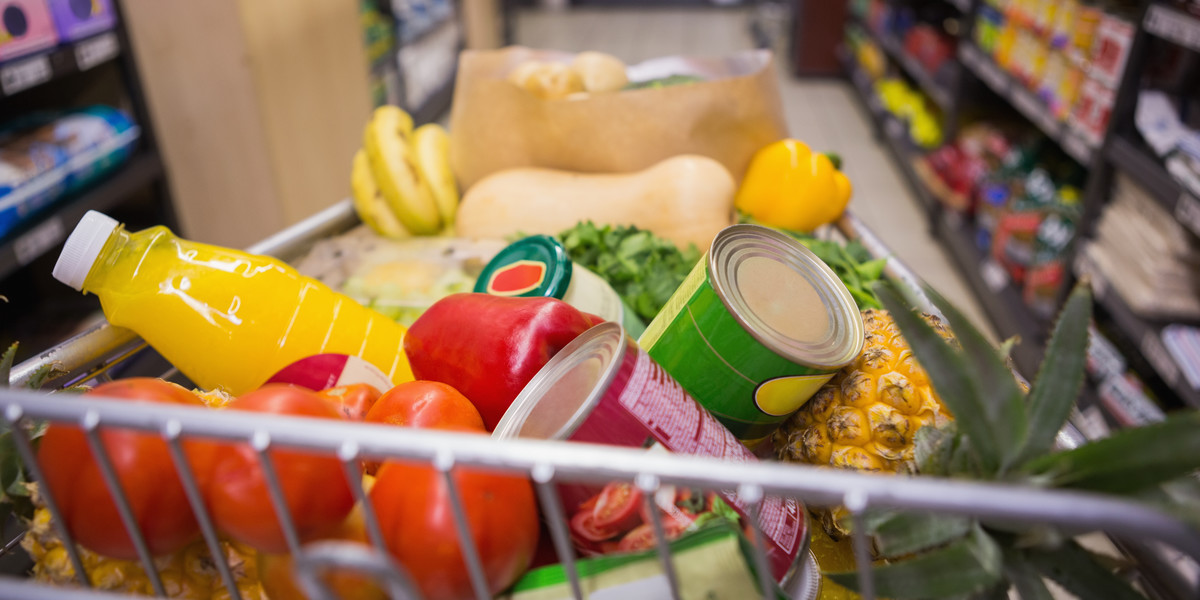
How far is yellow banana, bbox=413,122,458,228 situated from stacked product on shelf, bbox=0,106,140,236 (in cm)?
111

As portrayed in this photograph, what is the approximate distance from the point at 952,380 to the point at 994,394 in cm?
4

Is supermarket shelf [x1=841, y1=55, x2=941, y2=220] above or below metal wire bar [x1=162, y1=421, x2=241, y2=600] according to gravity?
below

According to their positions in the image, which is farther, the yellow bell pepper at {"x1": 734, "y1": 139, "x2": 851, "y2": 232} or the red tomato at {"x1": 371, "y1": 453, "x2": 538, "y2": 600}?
the yellow bell pepper at {"x1": 734, "y1": 139, "x2": 851, "y2": 232}

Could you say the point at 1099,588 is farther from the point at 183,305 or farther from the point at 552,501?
the point at 183,305

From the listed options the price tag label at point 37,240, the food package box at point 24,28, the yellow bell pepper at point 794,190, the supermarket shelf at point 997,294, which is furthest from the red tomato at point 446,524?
the supermarket shelf at point 997,294

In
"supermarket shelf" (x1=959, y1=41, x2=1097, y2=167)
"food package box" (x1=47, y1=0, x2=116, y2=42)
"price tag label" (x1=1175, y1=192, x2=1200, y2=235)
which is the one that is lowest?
"supermarket shelf" (x1=959, y1=41, x2=1097, y2=167)

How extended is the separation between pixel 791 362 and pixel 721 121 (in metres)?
0.88

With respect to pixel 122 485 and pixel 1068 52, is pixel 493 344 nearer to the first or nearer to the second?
pixel 122 485

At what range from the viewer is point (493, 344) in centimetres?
85

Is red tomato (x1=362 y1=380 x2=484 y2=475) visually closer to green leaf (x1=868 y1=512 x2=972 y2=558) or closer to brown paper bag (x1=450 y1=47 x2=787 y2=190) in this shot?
green leaf (x1=868 y1=512 x2=972 y2=558)

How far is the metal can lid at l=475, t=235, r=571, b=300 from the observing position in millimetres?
1042

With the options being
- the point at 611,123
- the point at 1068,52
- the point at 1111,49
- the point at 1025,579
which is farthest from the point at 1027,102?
the point at 1025,579

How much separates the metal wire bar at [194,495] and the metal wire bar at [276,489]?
0.17 feet

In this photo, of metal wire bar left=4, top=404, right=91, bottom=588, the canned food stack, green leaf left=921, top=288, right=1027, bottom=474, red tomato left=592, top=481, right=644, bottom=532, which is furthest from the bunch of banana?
green leaf left=921, top=288, right=1027, bottom=474
